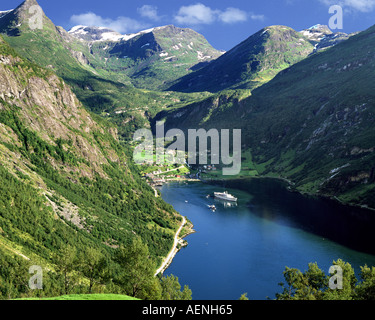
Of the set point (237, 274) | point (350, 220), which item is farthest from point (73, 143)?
point (350, 220)

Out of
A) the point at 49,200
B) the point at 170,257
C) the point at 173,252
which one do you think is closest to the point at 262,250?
the point at 173,252

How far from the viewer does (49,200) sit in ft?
458

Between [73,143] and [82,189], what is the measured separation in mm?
34669

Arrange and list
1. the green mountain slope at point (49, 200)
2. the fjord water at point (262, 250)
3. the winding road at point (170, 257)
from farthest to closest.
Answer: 1. the winding road at point (170, 257)
2. the fjord water at point (262, 250)
3. the green mountain slope at point (49, 200)

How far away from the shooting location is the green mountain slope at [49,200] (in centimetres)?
10706

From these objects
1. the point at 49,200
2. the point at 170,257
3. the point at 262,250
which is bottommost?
the point at 170,257

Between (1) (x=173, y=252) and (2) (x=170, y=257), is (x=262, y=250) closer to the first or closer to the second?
(1) (x=173, y=252)

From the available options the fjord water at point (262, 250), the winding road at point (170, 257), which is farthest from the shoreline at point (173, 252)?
the fjord water at point (262, 250)

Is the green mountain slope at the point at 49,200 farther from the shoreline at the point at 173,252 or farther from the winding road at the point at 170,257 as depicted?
the shoreline at the point at 173,252

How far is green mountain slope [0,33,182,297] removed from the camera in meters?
107

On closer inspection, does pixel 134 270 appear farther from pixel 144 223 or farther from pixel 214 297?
pixel 144 223

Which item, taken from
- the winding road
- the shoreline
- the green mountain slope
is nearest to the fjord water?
the shoreline
